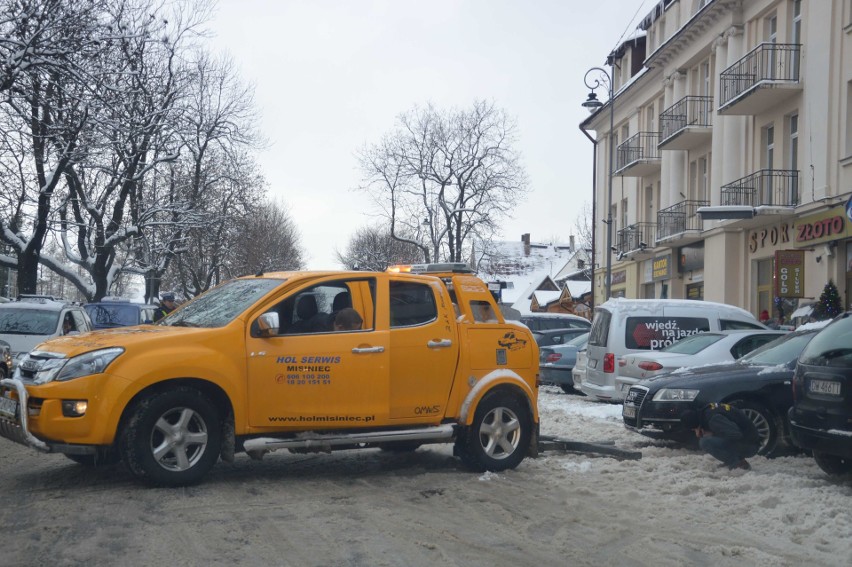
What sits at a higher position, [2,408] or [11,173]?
[11,173]

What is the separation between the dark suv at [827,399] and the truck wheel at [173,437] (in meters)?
4.97

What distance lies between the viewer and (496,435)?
30.2 ft

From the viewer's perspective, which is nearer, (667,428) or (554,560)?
(554,560)

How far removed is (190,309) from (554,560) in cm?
446

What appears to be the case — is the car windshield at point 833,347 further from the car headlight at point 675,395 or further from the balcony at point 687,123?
the balcony at point 687,123

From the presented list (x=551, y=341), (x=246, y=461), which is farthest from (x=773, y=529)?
(x=551, y=341)

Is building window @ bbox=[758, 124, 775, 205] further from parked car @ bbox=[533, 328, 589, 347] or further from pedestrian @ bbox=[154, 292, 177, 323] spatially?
pedestrian @ bbox=[154, 292, 177, 323]

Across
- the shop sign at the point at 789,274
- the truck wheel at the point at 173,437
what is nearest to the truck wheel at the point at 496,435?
the truck wheel at the point at 173,437

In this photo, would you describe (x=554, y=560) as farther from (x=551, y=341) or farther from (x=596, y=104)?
(x=596, y=104)

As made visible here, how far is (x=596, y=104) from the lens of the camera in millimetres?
31391

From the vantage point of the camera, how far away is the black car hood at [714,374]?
34.3ft

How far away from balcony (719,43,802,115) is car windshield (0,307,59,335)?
58.1 ft

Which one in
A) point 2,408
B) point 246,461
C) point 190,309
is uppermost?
point 190,309

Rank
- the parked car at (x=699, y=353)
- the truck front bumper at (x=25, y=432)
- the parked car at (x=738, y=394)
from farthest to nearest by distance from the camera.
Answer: the parked car at (x=699, y=353), the parked car at (x=738, y=394), the truck front bumper at (x=25, y=432)
